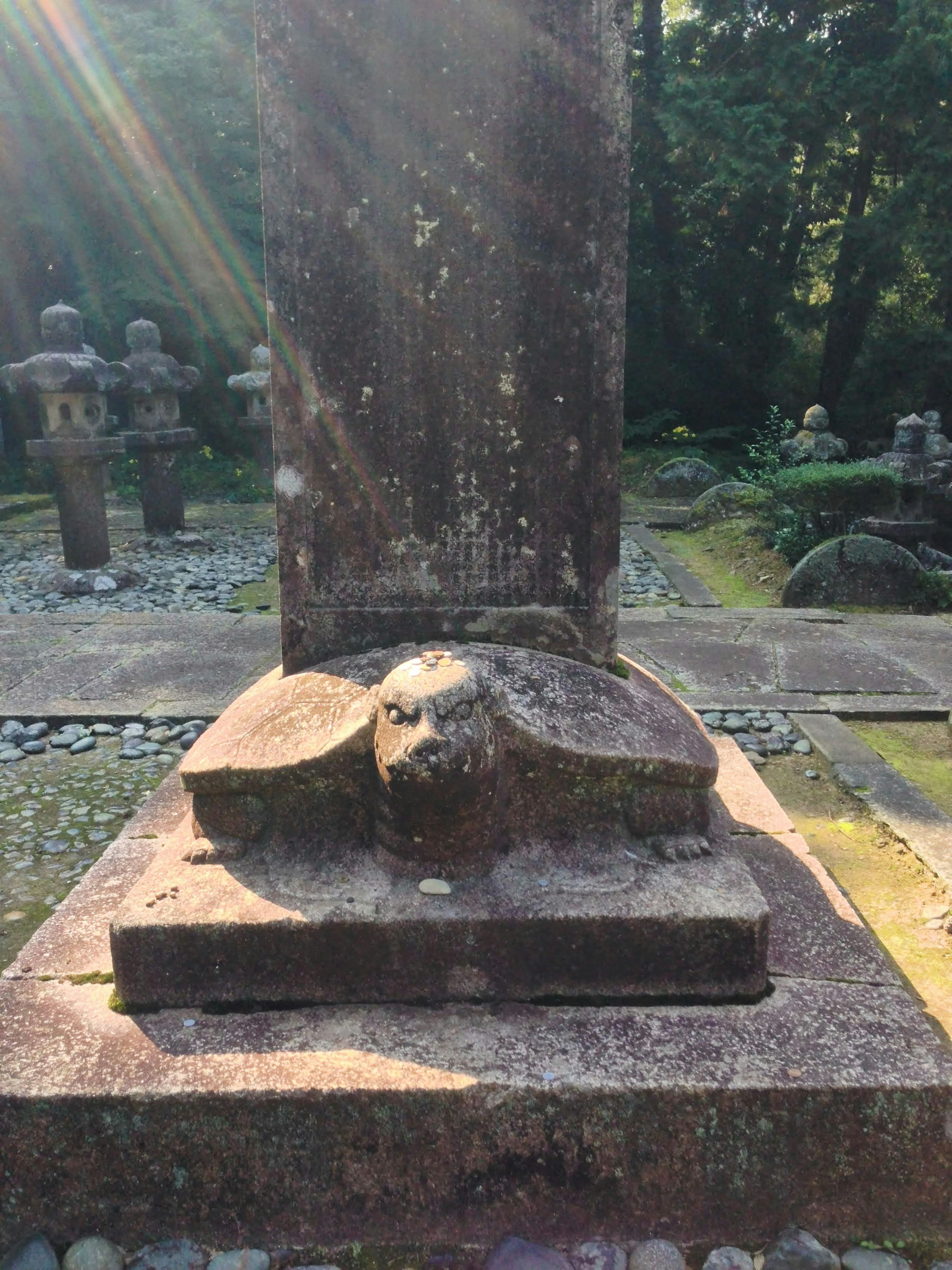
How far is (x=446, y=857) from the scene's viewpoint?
2.10m

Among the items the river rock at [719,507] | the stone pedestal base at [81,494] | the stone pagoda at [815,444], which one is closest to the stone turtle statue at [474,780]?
the stone pedestal base at [81,494]

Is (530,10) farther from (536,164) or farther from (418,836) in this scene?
(418,836)

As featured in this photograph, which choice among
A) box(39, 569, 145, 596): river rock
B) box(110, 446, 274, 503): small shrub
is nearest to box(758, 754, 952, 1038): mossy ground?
box(39, 569, 145, 596): river rock

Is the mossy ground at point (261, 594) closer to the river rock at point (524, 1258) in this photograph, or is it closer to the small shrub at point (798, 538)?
the small shrub at point (798, 538)

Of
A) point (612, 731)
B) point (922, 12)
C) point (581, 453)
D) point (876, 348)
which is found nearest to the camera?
point (612, 731)

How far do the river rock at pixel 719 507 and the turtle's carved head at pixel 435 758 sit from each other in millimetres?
9318

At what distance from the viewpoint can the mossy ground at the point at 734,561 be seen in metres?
7.86

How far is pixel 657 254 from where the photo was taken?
63.9ft

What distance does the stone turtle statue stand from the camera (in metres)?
2.06

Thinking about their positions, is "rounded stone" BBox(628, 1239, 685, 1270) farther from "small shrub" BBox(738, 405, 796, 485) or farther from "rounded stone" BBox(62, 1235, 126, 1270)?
"small shrub" BBox(738, 405, 796, 485)

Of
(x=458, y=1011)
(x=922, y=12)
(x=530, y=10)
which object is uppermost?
(x=922, y=12)

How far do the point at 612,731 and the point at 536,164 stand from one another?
1.41m

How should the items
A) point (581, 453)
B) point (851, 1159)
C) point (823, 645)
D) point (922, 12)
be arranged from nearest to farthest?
point (851, 1159) < point (581, 453) < point (823, 645) < point (922, 12)

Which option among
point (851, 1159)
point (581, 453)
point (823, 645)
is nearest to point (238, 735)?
point (581, 453)
